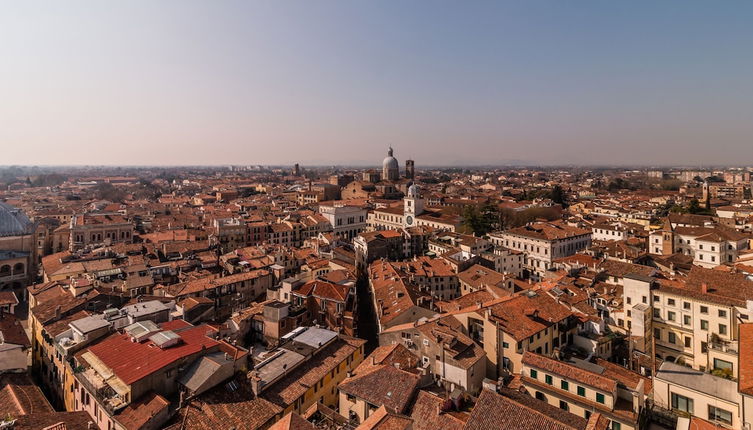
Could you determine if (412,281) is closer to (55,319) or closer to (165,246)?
(55,319)

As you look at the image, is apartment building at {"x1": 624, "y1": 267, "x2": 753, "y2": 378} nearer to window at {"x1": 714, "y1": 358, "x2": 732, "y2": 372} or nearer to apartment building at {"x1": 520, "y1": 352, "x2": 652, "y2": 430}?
window at {"x1": 714, "y1": 358, "x2": 732, "y2": 372}

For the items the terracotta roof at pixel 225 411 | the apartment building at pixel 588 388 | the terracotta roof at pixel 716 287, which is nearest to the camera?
the terracotta roof at pixel 225 411

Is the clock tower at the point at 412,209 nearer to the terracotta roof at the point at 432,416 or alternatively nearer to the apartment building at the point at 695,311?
the apartment building at the point at 695,311

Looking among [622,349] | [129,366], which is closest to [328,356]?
[129,366]

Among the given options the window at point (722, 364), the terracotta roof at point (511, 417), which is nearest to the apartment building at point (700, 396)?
the terracotta roof at point (511, 417)

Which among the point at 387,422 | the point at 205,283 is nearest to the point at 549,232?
the point at 205,283

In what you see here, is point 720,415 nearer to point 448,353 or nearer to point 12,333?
point 448,353

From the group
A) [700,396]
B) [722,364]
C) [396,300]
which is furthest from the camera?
[396,300]
